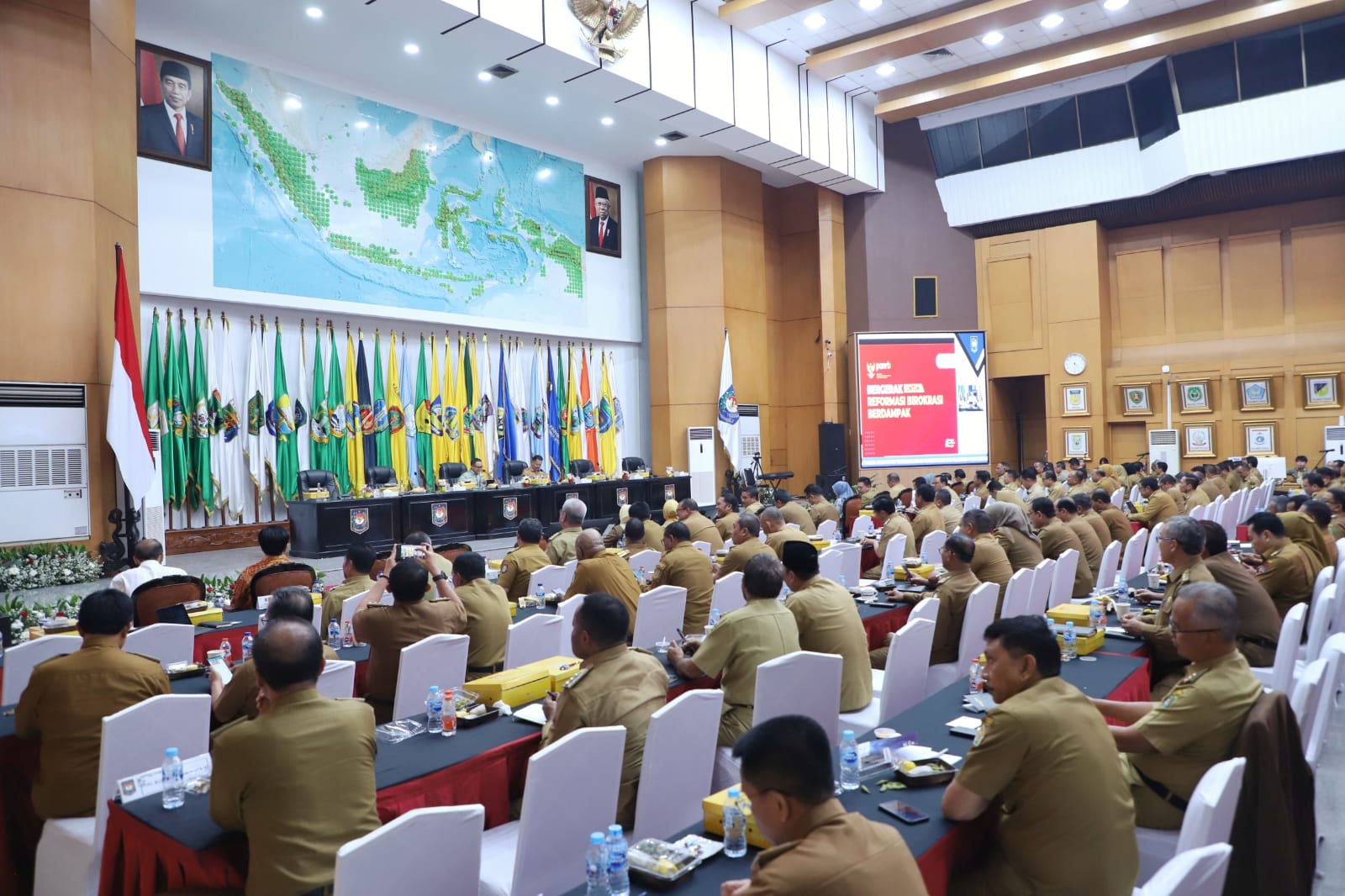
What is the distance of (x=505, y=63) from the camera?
11711mm

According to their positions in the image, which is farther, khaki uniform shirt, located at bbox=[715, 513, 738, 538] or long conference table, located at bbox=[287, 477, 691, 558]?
long conference table, located at bbox=[287, 477, 691, 558]

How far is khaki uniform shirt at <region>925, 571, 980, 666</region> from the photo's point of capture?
4527 mm

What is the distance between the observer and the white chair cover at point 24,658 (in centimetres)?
396

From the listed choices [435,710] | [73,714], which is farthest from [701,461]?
[73,714]

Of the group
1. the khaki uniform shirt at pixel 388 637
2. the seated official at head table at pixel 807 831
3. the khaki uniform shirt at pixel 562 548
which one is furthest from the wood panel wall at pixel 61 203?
the seated official at head table at pixel 807 831

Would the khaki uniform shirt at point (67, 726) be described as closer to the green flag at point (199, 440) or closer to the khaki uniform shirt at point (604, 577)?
the khaki uniform shirt at point (604, 577)

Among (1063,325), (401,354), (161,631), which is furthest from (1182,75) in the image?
(161,631)

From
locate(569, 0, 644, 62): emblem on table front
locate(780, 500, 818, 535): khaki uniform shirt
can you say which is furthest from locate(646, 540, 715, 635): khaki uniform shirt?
locate(569, 0, 644, 62): emblem on table front

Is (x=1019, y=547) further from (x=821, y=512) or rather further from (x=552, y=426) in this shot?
(x=552, y=426)

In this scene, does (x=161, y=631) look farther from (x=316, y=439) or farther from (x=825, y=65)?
(x=825, y=65)

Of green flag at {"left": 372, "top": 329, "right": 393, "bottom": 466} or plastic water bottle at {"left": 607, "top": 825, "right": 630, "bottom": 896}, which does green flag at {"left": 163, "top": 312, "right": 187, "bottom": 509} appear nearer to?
green flag at {"left": 372, "top": 329, "right": 393, "bottom": 466}

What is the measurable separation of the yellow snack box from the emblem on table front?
11093mm

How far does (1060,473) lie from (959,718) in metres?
10.8

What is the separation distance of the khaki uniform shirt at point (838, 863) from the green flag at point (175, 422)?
10827 mm
